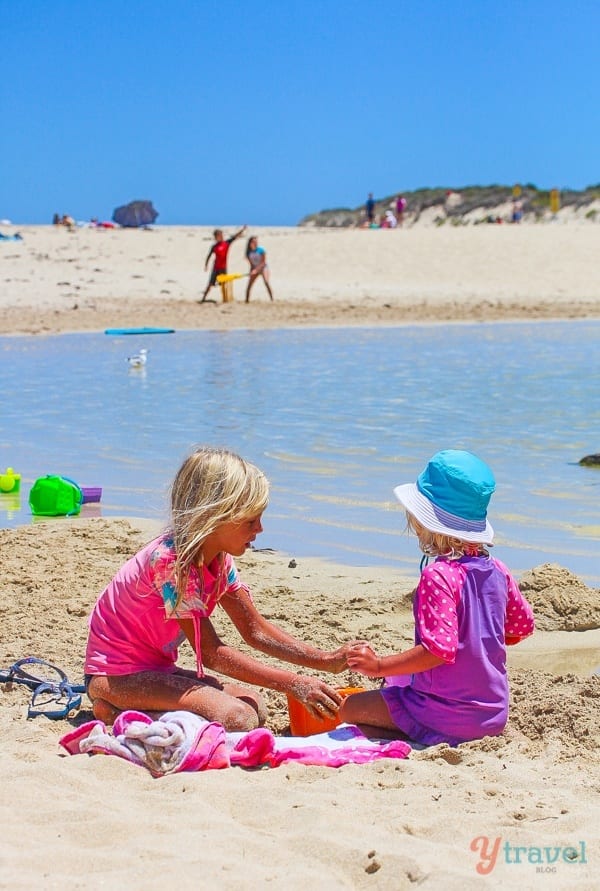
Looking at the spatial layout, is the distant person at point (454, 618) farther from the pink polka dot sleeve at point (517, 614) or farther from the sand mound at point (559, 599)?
the sand mound at point (559, 599)

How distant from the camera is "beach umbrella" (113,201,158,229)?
43906mm

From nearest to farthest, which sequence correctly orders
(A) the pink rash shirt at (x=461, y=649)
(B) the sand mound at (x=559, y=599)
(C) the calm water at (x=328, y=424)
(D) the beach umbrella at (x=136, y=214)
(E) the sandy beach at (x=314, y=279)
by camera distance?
(A) the pink rash shirt at (x=461, y=649)
(B) the sand mound at (x=559, y=599)
(C) the calm water at (x=328, y=424)
(E) the sandy beach at (x=314, y=279)
(D) the beach umbrella at (x=136, y=214)

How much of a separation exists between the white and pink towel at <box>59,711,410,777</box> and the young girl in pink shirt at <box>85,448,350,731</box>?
12 cm

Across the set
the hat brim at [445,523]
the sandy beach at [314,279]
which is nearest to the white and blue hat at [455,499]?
the hat brim at [445,523]

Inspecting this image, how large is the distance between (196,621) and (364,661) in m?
0.52

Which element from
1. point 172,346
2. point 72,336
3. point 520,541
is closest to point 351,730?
point 520,541

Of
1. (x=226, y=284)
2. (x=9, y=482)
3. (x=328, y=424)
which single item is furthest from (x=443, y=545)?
(x=226, y=284)

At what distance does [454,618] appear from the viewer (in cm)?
346

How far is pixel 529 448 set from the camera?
8867 mm

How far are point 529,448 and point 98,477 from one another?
10.5ft

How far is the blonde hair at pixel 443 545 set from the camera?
3545 mm

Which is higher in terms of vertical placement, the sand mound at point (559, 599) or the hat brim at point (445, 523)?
the hat brim at point (445, 523)

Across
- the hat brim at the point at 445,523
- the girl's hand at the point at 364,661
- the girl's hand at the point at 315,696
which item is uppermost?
the hat brim at the point at 445,523

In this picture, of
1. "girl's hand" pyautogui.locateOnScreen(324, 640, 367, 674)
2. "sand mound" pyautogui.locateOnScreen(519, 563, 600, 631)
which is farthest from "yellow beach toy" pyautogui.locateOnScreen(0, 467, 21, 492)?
"girl's hand" pyautogui.locateOnScreen(324, 640, 367, 674)
